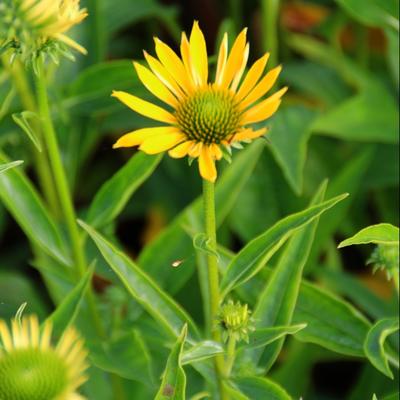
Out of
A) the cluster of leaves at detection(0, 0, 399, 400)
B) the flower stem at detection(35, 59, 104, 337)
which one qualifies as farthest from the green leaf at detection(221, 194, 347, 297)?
the flower stem at detection(35, 59, 104, 337)

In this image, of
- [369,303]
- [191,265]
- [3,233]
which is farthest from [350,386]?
[3,233]

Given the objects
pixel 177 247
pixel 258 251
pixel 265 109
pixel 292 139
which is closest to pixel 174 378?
pixel 258 251

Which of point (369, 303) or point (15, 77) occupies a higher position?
point (15, 77)

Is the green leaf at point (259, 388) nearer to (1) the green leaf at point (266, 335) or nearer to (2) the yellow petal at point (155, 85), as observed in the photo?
(1) the green leaf at point (266, 335)

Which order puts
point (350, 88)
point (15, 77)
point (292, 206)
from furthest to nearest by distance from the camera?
point (350, 88) → point (292, 206) → point (15, 77)

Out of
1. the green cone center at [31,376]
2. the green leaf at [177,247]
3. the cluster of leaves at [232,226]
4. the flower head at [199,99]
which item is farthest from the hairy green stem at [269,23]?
the green cone center at [31,376]

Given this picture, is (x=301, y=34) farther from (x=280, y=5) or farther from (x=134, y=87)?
(x=134, y=87)
